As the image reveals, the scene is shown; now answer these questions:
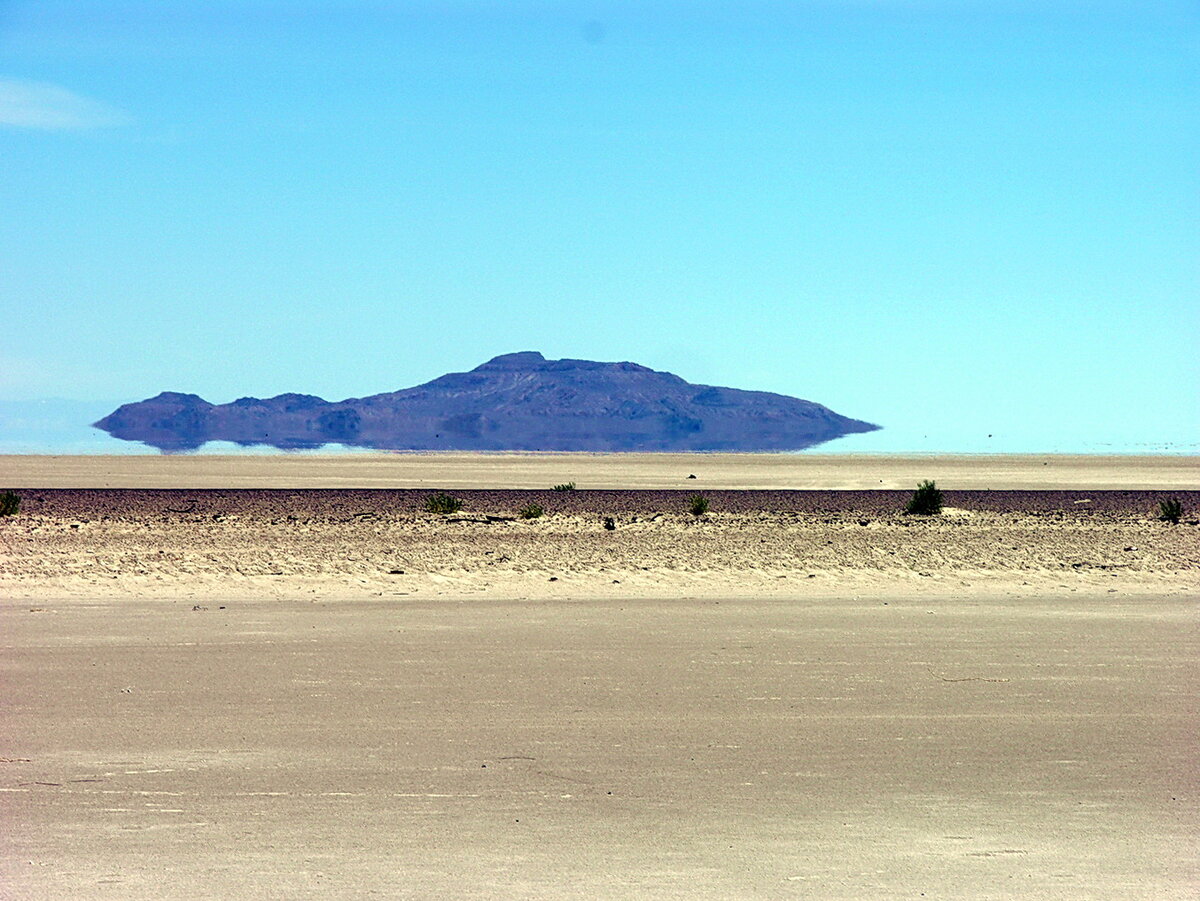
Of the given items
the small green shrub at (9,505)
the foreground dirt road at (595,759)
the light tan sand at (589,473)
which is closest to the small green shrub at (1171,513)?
the foreground dirt road at (595,759)

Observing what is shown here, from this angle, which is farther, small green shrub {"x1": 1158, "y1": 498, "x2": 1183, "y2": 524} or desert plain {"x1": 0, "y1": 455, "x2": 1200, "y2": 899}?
small green shrub {"x1": 1158, "y1": 498, "x2": 1183, "y2": 524}

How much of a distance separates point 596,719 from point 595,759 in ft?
Result: 2.81

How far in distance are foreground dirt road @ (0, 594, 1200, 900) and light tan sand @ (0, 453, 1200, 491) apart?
26.6m

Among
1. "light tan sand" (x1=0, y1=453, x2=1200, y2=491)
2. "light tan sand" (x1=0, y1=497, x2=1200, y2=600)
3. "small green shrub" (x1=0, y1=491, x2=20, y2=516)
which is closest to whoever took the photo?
"light tan sand" (x1=0, y1=497, x2=1200, y2=600)

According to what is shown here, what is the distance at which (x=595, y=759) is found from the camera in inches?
268

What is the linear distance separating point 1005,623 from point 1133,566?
525 cm

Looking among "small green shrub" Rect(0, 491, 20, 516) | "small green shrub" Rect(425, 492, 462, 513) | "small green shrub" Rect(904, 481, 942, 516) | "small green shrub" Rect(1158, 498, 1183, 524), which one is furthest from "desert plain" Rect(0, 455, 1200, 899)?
"small green shrub" Rect(904, 481, 942, 516)

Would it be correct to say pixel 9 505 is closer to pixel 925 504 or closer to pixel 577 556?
pixel 577 556

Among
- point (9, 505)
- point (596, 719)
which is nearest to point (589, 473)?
point (9, 505)

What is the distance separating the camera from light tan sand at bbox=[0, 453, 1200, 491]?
3822 cm

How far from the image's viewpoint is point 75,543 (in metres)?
17.0

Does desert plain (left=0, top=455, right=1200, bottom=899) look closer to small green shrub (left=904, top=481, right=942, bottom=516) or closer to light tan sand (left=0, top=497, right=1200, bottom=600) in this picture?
light tan sand (left=0, top=497, right=1200, bottom=600)

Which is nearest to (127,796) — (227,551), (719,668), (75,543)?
(719,668)

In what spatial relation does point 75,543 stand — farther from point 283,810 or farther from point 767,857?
point 767,857
